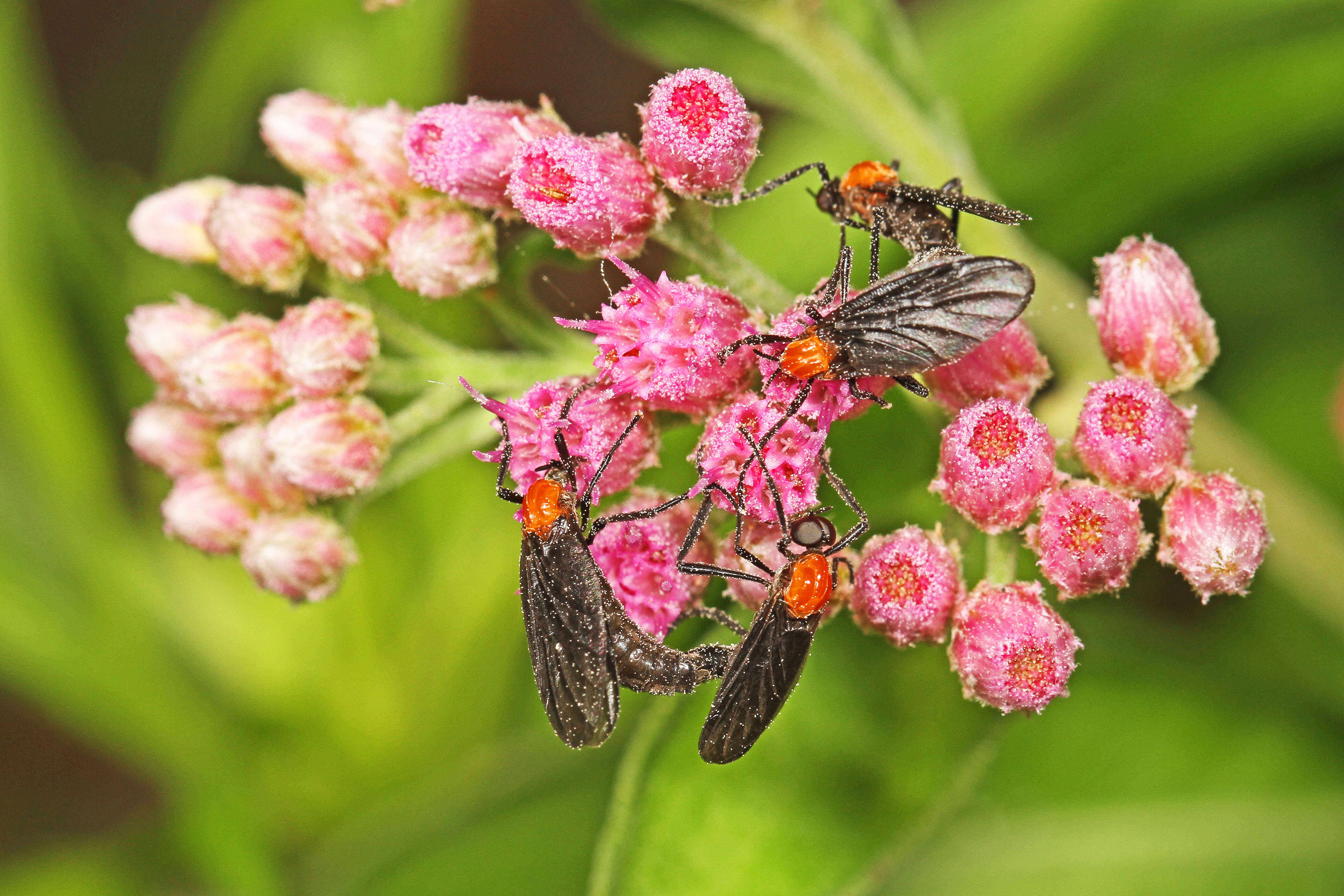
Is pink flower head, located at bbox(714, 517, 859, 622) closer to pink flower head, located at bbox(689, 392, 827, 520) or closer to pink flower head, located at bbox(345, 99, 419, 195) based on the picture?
pink flower head, located at bbox(689, 392, 827, 520)

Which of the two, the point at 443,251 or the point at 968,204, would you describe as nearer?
the point at 968,204

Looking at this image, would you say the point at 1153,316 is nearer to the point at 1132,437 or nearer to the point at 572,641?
the point at 1132,437

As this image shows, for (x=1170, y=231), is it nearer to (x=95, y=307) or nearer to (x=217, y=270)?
(x=217, y=270)

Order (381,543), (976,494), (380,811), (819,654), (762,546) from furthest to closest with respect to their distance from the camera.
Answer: (381,543)
(380,811)
(819,654)
(762,546)
(976,494)

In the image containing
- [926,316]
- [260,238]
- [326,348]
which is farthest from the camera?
[260,238]

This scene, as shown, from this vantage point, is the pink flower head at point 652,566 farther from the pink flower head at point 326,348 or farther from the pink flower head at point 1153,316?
the pink flower head at point 1153,316

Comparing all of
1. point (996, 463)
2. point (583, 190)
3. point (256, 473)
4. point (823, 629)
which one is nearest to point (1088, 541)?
point (996, 463)

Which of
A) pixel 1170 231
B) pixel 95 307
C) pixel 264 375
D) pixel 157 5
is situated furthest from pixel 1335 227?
pixel 157 5
